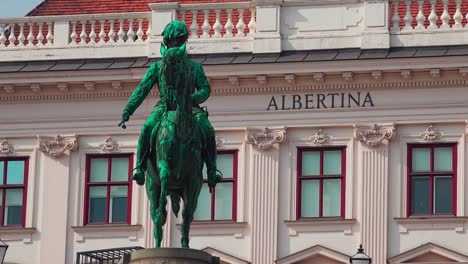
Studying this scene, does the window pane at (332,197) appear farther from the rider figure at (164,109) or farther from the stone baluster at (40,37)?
the rider figure at (164,109)

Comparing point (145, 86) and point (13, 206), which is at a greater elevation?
point (145, 86)

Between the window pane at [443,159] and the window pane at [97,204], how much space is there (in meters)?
6.59

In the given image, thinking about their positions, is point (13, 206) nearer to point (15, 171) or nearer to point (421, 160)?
point (15, 171)

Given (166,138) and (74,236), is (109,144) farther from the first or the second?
(166,138)

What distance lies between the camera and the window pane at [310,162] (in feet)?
130

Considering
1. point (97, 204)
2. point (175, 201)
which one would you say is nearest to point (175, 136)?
point (175, 201)

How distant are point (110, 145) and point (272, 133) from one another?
328cm

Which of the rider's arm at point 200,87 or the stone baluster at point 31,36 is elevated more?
the stone baluster at point 31,36

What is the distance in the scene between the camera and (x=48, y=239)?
4088 centimetres

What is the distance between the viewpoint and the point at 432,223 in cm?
3894

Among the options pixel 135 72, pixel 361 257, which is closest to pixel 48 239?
pixel 135 72

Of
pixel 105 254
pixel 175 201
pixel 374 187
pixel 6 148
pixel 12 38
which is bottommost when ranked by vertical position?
pixel 105 254

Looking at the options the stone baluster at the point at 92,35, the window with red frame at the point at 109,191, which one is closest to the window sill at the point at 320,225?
the window with red frame at the point at 109,191

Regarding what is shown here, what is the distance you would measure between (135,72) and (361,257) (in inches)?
401
